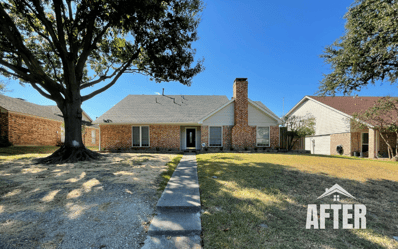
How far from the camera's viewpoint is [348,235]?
2680 mm

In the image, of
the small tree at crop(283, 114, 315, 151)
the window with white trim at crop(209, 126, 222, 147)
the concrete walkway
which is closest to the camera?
the concrete walkway

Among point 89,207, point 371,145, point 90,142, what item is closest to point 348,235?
point 89,207

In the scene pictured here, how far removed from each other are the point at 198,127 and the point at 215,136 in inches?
80.5

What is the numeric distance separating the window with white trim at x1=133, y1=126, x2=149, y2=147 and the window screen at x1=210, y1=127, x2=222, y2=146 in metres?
6.24

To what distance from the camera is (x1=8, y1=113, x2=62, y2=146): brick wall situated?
1607cm

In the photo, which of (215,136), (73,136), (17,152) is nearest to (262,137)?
(215,136)

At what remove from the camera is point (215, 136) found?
14828 millimetres

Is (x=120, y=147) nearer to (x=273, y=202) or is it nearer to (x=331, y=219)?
(x=273, y=202)

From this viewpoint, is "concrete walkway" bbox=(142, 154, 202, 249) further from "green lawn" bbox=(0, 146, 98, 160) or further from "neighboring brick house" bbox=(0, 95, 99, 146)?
"green lawn" bbox=(0, 146, 98, 160)

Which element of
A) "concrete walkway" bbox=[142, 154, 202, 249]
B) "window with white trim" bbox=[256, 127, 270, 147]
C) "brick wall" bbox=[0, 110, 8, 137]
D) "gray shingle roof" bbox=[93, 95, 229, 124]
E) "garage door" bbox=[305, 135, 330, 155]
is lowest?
"garage door" bbox=[305, 135, 330, 155]

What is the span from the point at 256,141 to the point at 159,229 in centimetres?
1347

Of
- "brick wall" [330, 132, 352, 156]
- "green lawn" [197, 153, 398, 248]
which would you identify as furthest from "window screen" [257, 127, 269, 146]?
"green lawn" [197, 153, 398, 248]

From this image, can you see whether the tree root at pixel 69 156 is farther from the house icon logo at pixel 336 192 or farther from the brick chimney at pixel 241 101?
the brick chimney at pixel 241 101

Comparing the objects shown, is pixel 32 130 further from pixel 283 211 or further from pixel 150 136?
pixel 283 211
